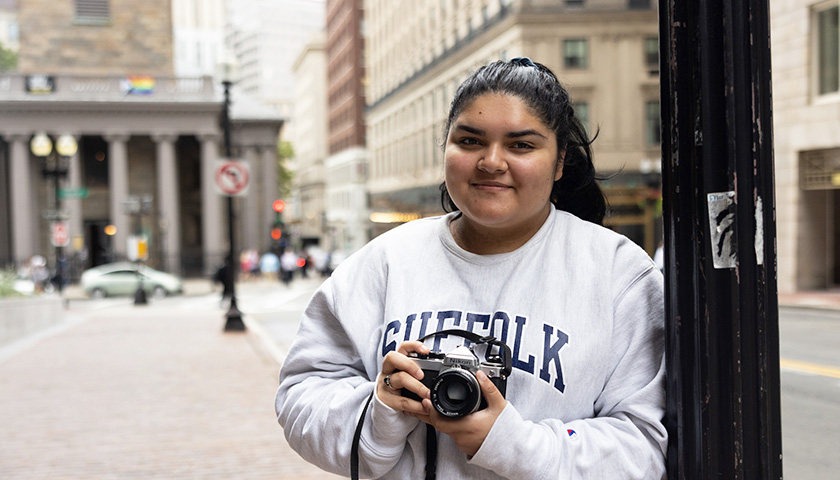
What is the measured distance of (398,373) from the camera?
1.59 m

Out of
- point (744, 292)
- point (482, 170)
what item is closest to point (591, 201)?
point (482, 170)

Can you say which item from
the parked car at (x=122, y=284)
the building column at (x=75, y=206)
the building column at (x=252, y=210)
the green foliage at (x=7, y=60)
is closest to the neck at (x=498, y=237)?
the parked car at (x=122, y=284)

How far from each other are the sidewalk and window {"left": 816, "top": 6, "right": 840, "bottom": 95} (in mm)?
10985

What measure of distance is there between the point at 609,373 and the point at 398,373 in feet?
1.55

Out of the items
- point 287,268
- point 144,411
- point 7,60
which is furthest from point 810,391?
point 7,60

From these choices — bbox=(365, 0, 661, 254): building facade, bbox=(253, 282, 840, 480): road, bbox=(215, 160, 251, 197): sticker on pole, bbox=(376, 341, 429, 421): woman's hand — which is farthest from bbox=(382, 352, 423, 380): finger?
bbox=(215, 160, 251, 197): sticker on pole

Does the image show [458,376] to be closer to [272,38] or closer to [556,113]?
[556,113]

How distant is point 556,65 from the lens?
2003 centimetres

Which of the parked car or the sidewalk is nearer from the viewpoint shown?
the sidewalk

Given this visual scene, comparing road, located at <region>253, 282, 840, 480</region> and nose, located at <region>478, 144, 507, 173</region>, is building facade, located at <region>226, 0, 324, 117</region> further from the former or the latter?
nose, located at <region>478, 144, 507, 173</region>

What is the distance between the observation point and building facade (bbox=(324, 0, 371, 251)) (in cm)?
7231

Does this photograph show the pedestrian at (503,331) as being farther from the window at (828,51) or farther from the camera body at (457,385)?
the window at (828,51)

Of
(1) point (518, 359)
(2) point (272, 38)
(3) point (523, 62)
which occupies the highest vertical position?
(2) point (272, 38)

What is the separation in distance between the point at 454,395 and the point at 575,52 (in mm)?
24252
